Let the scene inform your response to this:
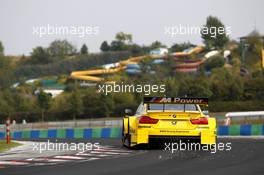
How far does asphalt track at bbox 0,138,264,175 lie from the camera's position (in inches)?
416

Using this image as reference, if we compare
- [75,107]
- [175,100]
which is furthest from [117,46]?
[175,100]

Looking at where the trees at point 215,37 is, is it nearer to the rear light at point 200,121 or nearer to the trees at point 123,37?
the trees at point 123,37

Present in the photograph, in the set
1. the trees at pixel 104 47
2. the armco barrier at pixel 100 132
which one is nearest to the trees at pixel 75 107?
the armco barrier at pixel 100 132

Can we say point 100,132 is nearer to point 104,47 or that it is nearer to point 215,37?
point 215,37

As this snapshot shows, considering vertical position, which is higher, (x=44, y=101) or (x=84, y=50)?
(x=84, y=50)

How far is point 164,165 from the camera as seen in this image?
38.3ft

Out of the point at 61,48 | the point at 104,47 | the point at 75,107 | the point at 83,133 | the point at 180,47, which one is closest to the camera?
the point at 83,133

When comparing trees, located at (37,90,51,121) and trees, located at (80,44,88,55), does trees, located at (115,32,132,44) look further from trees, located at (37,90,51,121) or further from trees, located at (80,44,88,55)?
trees, located at (37,90,51,121)

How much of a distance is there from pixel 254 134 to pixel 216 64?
80.6m

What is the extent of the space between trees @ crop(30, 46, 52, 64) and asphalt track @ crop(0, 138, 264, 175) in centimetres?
13257

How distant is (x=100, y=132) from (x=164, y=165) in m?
21.2

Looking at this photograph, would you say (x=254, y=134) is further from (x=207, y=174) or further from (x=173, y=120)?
(x=207, y=174)

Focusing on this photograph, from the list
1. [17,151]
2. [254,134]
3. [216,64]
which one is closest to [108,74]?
[216,64]

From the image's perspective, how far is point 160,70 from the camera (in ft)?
319
